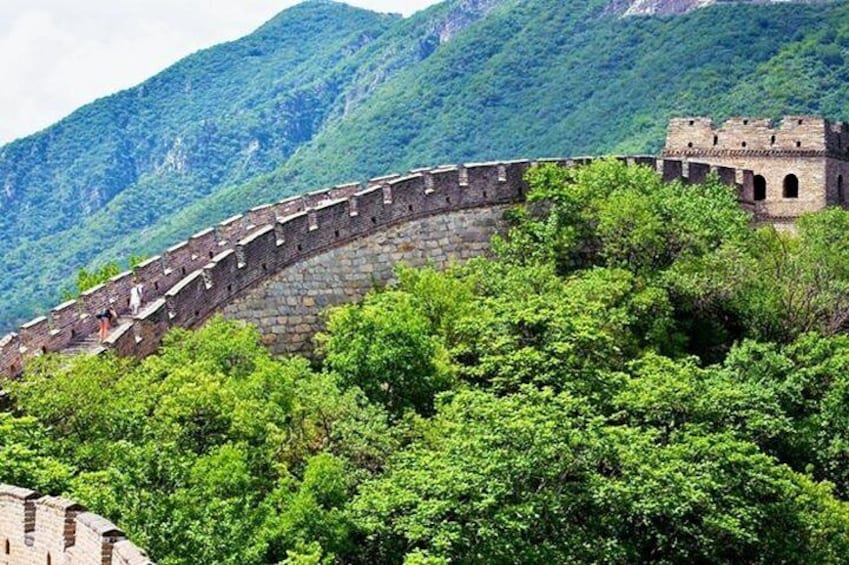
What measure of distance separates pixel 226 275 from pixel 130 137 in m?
108

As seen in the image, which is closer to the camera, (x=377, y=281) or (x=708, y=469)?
(x=708, y=469)

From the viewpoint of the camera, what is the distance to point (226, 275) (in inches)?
1323

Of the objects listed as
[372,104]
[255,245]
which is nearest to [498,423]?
[255,245]

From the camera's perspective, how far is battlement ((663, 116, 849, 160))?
143 feet

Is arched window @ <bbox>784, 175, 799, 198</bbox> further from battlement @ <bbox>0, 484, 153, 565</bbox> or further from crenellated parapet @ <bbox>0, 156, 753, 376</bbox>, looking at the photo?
battlement @ <bbox>0, 484, 153, 565</bbox>

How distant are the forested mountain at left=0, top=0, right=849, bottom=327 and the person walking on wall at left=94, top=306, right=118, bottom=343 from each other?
41.0 metres

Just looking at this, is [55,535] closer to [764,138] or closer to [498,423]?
[498,423]

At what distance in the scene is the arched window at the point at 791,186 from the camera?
142 feet

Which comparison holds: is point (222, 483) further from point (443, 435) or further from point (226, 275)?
point (226, 275)

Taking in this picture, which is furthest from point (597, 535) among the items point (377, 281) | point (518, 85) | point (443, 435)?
point (518, 85)

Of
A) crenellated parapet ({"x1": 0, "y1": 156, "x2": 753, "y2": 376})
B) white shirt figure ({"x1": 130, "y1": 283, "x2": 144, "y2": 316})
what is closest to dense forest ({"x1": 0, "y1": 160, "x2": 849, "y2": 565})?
crenellated parapet ({"x1": 0, "y1": 156, "x2": 753, "y2": 376})

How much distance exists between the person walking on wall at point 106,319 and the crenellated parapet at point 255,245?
0.72 feet

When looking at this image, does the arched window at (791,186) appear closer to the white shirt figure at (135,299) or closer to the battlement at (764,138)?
the battlement at (764,138)

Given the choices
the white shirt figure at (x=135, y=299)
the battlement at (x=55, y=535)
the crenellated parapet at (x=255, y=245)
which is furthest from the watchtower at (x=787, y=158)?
the battlement at (x=55, y=535)
